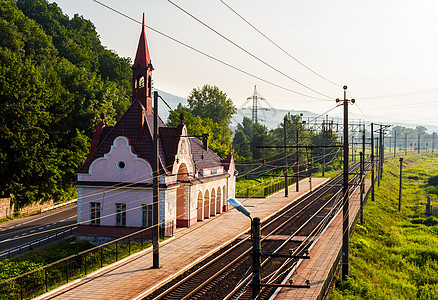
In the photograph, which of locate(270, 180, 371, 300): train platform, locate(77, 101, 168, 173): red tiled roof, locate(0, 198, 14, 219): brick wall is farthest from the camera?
locate(0, 198, 14, 219): brick wall

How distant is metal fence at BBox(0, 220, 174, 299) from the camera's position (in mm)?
22889

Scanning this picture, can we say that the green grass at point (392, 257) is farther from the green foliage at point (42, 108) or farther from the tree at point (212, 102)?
the tree at point (212, 102)

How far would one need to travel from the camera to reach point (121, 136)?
35969 millimetres

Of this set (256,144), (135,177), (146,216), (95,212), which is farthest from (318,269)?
(256,144)

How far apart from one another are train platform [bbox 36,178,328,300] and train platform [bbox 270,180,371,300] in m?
6.12

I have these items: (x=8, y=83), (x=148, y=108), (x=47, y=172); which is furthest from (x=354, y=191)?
(x=8, y=83)

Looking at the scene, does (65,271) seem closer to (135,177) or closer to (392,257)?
(135,177)

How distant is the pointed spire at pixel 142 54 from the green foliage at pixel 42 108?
13.5m

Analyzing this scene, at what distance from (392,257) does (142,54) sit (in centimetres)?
2539

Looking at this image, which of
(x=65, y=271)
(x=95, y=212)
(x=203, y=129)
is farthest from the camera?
(x=203, y=129)

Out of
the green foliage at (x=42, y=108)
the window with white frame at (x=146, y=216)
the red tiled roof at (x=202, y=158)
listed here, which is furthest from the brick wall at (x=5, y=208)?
the red tiled roof at (x=202, y=158)

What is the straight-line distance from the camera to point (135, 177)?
3572 centimetres

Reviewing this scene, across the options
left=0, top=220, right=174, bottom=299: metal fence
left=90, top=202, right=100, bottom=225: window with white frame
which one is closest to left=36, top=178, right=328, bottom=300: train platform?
left=0, top=220, right=174, bottom=299: metal fence

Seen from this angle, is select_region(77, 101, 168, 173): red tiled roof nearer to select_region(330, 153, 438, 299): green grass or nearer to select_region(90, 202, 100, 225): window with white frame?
select_region(90, 202, 100, 225): window with white frame
